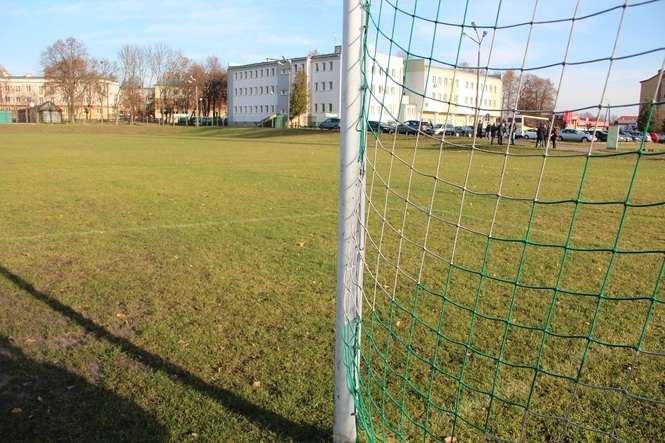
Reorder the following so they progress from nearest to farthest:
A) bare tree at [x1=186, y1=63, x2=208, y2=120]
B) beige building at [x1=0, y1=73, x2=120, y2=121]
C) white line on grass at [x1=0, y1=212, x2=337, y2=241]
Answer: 1. white line on grass at [x1=0, y1=212, x2=337, y2=241]
2. beige building at [x1=0, y1=73, x2=120, y2=121]
3. bare tree at [x1=186, y1=63, x2=208, y2=120]

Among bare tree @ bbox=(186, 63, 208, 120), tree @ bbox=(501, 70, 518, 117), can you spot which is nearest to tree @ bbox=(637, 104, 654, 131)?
tree @ bbox=(501, 70, 518, 117)

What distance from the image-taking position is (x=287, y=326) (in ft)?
14.4

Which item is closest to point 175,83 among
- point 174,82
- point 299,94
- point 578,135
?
point 174,82

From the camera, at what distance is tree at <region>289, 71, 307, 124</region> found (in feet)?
237

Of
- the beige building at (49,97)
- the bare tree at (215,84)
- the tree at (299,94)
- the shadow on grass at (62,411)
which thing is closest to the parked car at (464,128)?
the shadow on grass at (62,411)

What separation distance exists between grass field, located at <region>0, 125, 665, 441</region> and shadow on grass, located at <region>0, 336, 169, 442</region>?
0.01 metres

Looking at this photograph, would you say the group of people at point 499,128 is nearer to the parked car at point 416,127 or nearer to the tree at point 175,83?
the parked car at point 416,127

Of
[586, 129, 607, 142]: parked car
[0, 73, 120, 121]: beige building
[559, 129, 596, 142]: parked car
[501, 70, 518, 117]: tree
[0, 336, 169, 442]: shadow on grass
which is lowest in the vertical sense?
[0, 73, 120, 121]: beige building

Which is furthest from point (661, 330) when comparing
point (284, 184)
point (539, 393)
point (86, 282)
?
point (284, 184)

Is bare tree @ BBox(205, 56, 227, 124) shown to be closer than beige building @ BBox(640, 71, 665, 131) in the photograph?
No

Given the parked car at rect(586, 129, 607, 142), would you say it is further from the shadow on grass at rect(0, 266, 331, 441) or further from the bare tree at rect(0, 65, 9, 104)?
the bare tree at rect(0, 65, 9, 104)

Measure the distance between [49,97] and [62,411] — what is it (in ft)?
320

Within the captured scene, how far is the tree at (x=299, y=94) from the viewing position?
72312mm

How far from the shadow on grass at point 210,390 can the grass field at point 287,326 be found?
1 cm
